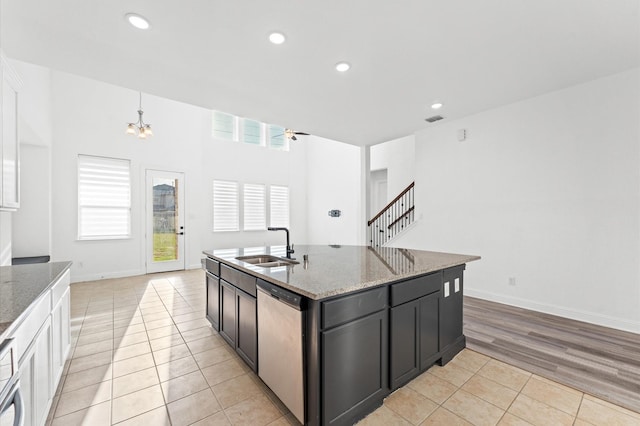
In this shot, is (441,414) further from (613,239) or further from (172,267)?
(172,267)

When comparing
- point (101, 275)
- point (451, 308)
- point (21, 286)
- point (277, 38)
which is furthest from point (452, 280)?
point (101, 275)

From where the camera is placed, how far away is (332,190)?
7.95 meters

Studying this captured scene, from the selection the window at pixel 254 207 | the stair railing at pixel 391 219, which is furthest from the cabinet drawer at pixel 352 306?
the window at pixel 254 207

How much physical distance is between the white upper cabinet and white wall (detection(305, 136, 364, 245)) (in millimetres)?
5842

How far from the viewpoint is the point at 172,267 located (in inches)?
254

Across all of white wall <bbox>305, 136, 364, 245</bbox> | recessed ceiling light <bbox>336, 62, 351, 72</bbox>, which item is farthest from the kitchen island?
white wall <bbox>305, 136, 364, 245</bbox>

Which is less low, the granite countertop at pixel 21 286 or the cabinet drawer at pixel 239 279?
the granite countertop at pixel 21 286

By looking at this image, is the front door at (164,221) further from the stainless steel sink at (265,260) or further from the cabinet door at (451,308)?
the cabinet door at (451,308)

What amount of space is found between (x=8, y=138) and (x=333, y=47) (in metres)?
2.78

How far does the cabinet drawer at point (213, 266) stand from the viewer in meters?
2.78

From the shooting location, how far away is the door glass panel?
6297mm

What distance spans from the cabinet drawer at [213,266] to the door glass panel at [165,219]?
404 cm

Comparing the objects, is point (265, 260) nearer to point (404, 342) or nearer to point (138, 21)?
point (404, 342)

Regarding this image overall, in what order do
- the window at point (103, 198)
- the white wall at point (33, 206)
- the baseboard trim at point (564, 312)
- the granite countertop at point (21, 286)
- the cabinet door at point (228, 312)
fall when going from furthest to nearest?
the window at point (103, 198) → the white wall at point (33, 206) → the baseboard trim at point (564, 312) → the cabinet door at point (228, 312) → the granite countertop at point (21, 286)
